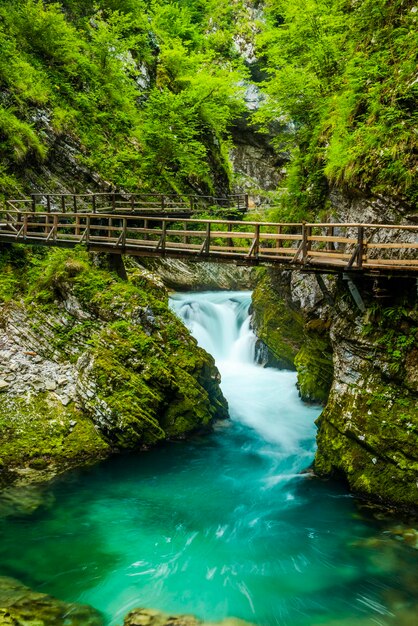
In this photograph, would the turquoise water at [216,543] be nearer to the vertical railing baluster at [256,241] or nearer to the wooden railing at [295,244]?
the wooden railing at [295,244]

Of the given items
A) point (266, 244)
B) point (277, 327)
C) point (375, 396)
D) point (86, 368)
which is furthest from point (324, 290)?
point (266, 244)

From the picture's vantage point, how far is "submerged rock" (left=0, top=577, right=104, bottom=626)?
244 inches

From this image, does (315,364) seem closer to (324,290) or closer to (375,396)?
(324,290)

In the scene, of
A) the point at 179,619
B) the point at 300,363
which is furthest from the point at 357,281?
the point at 179,619

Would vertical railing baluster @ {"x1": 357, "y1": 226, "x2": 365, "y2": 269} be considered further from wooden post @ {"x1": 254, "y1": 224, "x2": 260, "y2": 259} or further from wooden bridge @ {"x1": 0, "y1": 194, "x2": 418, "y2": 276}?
wooden post @ {"x1": 254, "y1": 224, "x2": 260, "y2": 259}

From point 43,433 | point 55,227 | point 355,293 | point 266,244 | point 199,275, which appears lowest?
point 43,433

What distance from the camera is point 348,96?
11203mm

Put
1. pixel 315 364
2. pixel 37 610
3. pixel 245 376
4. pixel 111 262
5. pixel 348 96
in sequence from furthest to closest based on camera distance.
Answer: pixel 245 376 → pixel 315 364 → pixel 111 262 → pixel 348 96 → pixel 37 610

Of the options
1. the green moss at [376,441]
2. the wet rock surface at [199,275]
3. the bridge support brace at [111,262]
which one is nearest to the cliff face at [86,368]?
the bridge support brace at [111,262]

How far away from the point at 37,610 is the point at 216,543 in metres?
3.75

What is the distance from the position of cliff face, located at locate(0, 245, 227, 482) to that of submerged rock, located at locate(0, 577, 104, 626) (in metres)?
3.46

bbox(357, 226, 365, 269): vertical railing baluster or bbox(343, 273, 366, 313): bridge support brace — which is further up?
bbox(357, 226, 365, 269): vertical railing baluster

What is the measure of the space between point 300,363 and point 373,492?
21.9 ft

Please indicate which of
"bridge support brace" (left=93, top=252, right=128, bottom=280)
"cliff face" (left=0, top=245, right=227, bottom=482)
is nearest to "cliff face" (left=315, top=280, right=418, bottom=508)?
"cliff face" (left=0, top=245, right=227, bottom=482)
